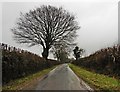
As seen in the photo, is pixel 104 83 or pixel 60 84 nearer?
pixel 60 84

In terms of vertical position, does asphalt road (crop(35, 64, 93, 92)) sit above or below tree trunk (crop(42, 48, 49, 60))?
below

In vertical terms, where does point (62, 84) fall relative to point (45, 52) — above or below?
below

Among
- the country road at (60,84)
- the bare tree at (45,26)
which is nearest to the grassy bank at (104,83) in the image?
the country road at (60,84)

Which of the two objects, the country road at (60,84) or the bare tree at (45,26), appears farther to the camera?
the bare tree at (45,26)

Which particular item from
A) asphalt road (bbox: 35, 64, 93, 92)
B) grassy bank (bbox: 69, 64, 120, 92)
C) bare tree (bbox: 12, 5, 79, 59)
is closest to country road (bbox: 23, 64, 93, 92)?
asphalt road (bbox: 35, 64, 93, 92)

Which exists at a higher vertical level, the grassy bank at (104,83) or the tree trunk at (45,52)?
the tree trunk at (45,52)

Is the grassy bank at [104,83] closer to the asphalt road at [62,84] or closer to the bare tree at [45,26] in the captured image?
the asphalt road at [62,84]

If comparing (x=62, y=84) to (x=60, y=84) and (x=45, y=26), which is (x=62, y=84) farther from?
(x=45, y=26)

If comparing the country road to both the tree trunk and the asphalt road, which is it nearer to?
the asphalt road

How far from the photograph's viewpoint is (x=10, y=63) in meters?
18.4

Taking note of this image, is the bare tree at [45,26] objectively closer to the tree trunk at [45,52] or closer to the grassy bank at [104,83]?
the tree trunk at [45,52]

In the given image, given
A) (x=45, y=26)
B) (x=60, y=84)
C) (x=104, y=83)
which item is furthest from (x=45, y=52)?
(x=60, y=84)

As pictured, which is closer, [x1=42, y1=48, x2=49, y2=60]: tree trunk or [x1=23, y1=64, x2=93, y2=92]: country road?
[x1=23, y1=64, x2=93, y2=92]: country road

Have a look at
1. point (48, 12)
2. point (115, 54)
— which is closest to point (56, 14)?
point (48, 12)
